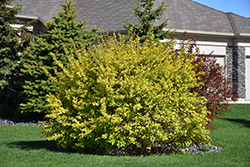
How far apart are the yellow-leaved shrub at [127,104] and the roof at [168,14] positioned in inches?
464

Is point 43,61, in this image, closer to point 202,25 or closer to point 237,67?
point 202,25

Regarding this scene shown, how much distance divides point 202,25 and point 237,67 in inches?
154

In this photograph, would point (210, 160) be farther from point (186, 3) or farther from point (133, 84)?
point (186, 3)

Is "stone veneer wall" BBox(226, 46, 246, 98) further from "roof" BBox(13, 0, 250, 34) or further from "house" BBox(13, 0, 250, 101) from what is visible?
"roof" BBox(13, 0, 250, 34)

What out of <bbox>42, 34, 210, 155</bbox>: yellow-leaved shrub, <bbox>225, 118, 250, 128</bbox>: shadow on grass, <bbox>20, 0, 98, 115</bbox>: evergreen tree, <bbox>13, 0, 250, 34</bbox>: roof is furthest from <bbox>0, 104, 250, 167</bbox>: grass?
<bbox>13, 0, 250, 34</bbox>: roof

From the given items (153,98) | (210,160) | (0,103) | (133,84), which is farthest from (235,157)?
(0,103)

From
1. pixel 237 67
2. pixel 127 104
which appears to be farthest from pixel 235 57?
pixel 127 104

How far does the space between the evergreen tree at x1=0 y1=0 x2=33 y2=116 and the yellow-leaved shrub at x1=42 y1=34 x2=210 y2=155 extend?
8395 millimetres

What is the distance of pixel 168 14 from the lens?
20.3 m

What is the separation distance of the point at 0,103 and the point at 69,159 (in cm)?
1088

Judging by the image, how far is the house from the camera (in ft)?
63.7

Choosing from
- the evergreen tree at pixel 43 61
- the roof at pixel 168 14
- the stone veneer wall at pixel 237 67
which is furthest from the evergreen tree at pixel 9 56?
the stone veneer wall at pixel 237 67

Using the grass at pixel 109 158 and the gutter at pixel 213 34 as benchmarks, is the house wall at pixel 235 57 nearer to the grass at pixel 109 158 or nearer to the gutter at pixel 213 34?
the gutter at pixel 213 34

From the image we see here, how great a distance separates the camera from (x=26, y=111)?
506 inches
